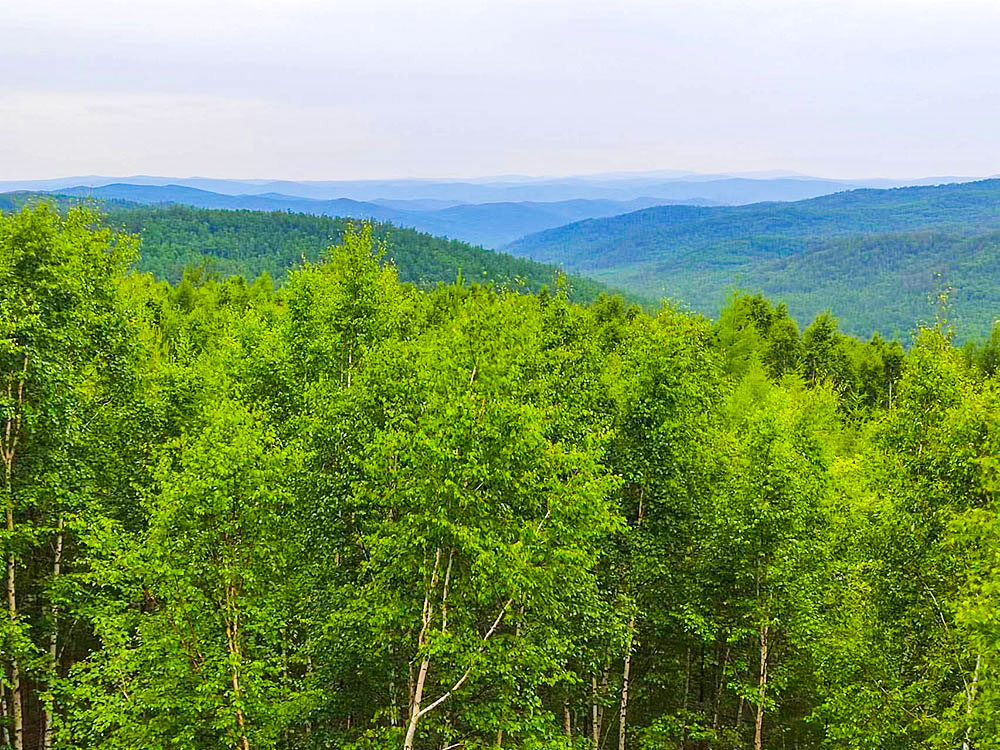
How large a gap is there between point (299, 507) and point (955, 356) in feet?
60.9

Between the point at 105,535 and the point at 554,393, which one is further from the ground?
the point at 554,393

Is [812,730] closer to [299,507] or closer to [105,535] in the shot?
[299,507]

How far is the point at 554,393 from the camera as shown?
21734 millimetres

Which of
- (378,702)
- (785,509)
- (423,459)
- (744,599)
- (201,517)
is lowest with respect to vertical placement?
(378,702)

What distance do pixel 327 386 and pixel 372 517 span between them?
5538 mm

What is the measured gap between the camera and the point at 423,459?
15.0 m

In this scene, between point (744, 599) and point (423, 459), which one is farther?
point (744, 599)

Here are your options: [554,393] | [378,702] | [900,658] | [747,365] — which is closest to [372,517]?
[378,702]

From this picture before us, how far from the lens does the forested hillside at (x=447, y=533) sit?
15195 millimetres

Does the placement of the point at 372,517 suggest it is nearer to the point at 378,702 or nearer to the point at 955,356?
the point at 378,702

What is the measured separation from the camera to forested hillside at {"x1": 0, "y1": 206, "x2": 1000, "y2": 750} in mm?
15195

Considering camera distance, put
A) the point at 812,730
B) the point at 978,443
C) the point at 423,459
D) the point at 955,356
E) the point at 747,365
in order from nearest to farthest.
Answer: the point at 423,459
the point at 978,443
the point at 955,356
the point at 812,730
the point at 747,365

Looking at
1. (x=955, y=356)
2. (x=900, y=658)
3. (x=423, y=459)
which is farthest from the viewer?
(x=955, y=356)

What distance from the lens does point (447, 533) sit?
15.1m
